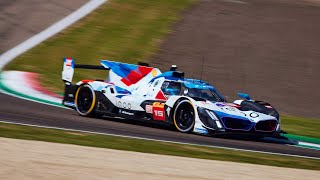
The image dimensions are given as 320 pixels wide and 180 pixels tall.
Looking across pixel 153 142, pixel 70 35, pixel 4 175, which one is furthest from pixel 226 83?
pixel 4 175

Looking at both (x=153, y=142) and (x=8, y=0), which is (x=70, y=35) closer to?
(x=8, y=0)

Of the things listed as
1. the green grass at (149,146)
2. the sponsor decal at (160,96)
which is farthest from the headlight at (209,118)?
the green grass at (149,146)

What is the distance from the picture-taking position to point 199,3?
28375 mm

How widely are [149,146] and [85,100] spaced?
4.76m

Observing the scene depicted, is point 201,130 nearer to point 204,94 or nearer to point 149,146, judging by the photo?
point 204,94

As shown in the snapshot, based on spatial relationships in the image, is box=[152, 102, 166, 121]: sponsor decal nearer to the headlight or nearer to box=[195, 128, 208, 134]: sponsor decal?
box=[195, 128, 208, 134]: sponsor decal

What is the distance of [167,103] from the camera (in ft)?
45.7

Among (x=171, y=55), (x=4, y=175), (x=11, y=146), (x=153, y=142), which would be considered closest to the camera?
(x=4, y=175)

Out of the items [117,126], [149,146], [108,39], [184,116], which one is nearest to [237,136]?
[184,116]

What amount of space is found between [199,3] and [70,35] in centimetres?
629

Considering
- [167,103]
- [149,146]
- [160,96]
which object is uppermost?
[160,96]

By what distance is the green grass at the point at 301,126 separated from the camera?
15.6m

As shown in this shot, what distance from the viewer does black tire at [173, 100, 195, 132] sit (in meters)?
13.6

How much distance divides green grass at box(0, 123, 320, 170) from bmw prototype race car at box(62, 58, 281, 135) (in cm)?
167
